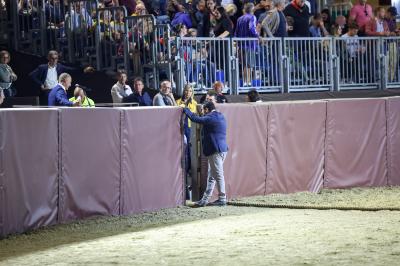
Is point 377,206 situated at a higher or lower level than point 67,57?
lower

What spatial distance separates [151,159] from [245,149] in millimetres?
2635

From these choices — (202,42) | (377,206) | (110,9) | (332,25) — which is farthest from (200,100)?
(332,25)

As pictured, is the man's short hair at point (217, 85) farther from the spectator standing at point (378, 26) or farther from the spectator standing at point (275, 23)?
the spectator standing at point (378, 26)

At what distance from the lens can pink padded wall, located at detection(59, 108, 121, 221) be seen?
14953mm

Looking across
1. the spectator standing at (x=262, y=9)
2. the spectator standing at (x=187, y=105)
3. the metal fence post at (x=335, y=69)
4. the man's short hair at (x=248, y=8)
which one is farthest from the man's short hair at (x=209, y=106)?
the metal fence post at (x=335, y=69)

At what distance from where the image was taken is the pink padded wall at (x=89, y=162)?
1495 centimetres

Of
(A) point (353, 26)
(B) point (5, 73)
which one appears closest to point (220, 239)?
(B) point (5, 73)

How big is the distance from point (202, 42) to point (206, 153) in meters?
4.31

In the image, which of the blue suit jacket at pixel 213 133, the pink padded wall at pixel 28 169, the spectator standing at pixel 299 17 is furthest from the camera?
the spectator standing at pixel 299 17

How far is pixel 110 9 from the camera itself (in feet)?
70.2

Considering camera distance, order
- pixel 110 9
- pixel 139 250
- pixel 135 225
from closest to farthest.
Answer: pixel 139 250
pixel 135 225
pixel 110 9

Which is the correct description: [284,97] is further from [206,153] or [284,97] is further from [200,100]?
[206,153]

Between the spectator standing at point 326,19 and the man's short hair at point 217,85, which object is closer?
the man's short hair at point 217,85

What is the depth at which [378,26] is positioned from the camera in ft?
84.2
